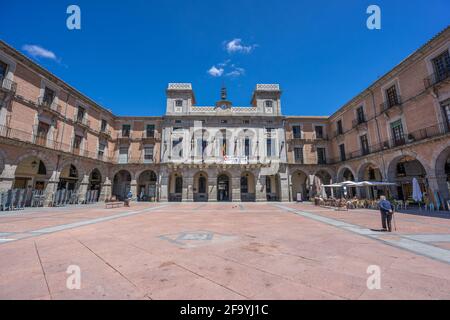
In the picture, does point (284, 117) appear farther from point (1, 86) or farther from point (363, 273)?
point (1, 86)

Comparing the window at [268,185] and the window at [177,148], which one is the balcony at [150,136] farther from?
the window at [268,185]

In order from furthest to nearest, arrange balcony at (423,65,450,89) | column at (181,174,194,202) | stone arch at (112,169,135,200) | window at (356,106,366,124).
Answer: stone arch at (112,169,135,200), column at (181,174,194,202), window at (356,106,366,124), balcony at (423,65,450,89)

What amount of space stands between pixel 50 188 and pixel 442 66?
111 ft

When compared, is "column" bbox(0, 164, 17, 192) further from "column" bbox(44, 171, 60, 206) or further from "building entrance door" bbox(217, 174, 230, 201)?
"building entrance door" bbox(217, 174, 230, 201)

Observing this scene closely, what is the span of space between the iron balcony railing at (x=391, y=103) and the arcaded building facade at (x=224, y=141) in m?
0.10

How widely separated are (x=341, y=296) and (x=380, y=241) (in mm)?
4013

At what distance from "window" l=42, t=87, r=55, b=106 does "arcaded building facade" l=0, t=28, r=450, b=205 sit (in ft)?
0.33

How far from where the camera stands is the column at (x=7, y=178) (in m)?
14.1

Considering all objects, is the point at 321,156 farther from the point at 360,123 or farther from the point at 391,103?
the point at 391,103

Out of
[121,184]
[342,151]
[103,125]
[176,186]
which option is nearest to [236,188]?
[176,186]

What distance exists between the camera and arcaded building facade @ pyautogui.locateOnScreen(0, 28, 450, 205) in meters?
14.7

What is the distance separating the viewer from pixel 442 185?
1335cm

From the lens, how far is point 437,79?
1396 cm

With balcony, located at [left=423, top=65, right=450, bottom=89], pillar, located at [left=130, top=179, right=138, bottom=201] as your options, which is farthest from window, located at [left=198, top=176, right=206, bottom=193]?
balcony, located at [left=423, top=65, right=450, bottom=89]
